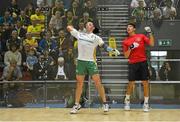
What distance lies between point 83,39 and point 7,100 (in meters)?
2.22

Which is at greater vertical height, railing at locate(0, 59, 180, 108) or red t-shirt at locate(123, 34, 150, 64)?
red t-shirt at locate(123, 34, 150, 64)

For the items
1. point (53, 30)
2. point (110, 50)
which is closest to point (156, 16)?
point (110, 50)

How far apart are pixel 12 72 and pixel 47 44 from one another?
92 cm

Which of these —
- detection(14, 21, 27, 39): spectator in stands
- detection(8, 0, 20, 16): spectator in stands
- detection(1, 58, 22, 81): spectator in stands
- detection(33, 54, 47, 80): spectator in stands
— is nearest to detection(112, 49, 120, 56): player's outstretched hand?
detection(33, 54, 47, 80): spectator in stands

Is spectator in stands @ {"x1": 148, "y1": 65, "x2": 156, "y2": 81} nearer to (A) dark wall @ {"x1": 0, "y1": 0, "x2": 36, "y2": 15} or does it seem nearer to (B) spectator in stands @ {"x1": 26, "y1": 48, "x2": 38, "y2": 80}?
(B) spectator in stands @ {"x1": 26, "y1": 48, "x2": 38, "y2": 80}

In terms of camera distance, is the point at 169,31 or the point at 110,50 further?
the point at 169,31

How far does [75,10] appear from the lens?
9.08 meters

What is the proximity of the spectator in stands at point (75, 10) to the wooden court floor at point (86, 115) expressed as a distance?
203 cm

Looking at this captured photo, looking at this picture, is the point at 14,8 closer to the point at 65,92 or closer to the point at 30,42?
the point at 30,42

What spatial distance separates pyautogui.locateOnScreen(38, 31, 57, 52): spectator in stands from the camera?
8.95 meters

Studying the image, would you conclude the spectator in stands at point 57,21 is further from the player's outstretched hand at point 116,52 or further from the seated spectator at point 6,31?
the player's outstretched hand at point 116,52

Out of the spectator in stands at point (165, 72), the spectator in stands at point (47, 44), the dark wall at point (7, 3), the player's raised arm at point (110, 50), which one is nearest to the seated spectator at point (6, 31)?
the dark wall at point (7, 3)

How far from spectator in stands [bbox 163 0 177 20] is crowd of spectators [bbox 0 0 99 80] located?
1569 mm

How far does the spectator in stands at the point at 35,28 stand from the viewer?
368 inches
